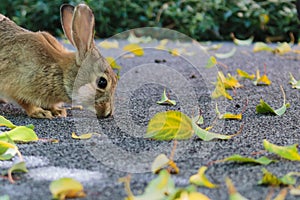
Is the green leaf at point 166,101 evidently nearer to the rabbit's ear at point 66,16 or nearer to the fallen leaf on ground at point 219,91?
the fallen leaf on ground at point 219,91

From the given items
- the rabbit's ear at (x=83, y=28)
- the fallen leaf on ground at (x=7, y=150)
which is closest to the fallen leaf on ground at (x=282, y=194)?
the fallen leaf on ground at (x=7, y=150)

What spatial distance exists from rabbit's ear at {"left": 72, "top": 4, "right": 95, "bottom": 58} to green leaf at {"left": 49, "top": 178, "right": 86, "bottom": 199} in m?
1.29

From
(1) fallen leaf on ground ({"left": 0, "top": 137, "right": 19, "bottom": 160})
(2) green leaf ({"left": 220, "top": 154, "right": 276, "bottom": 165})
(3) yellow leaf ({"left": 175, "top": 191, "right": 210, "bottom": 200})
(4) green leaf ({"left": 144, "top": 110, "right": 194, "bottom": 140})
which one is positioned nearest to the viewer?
(3) yellow leaf ({"left": 175, "top": 191, "right": 210, "bottom": 200})

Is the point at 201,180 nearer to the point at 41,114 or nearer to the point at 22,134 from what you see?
the point at 22,134

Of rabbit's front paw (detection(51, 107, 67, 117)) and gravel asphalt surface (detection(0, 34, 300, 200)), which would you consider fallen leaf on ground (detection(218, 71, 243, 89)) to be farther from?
rabbit's front paw (detection(51, 107, 67, 117))

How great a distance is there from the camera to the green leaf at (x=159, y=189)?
60.0 inches

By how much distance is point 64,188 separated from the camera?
1608 mm

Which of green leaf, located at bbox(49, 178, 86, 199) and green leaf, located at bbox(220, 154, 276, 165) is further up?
green leaf, located at bbox(49, 178, 86, 199)

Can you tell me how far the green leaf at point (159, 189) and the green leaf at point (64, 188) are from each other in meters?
0.18

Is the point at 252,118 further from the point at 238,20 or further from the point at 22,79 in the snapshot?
the point at 238,20

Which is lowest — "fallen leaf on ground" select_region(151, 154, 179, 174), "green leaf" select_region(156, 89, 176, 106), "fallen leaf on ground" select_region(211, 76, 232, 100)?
"green leaf" select_region(156, 89, 176, 106)

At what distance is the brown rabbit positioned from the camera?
9.30 ft

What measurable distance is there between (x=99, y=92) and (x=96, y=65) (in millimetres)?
138

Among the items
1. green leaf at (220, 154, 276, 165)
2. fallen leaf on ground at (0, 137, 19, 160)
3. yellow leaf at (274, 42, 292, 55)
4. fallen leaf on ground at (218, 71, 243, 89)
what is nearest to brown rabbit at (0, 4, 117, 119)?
fallen leaf on ground at (0, 137, 19, 160)
